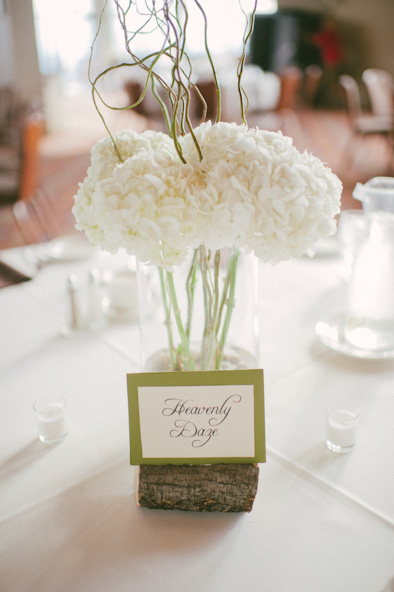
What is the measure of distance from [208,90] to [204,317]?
5.42 m

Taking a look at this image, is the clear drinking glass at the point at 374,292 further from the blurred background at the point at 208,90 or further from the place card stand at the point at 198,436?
the blurred background at the point at 208,90

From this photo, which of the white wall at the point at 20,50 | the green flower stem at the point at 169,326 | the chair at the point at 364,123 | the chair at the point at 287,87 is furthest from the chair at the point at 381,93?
the green flower stem at the point at 169,326

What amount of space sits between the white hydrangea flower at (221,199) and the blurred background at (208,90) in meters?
1.32

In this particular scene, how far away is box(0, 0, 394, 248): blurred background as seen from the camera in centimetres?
427

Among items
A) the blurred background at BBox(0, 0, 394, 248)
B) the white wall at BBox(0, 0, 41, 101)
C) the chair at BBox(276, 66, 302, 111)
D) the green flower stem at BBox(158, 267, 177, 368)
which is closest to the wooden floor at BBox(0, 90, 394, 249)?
the blurred background at BBox(0, 0, 394, 248)

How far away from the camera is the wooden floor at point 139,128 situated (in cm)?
456

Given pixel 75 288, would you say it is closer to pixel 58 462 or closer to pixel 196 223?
pixel 58 462

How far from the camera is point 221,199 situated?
1.96ft

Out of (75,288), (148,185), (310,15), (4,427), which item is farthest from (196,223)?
(310,15)

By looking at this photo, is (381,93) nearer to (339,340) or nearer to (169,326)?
(339,340)

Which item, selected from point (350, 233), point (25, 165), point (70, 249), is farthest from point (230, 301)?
point (25, 165)

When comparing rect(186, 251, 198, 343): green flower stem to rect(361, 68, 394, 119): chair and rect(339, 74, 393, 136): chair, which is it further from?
rect(361, 68, 394, 119): chair

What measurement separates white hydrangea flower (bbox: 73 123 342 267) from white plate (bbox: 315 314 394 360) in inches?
21.2

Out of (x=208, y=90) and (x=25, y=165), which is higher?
(x=208, y=90)
